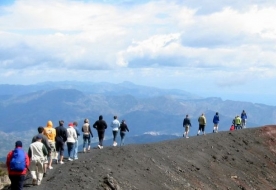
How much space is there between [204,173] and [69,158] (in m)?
13.8

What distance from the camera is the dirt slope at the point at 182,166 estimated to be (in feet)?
84.2

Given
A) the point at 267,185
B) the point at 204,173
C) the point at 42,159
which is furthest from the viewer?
the point at 267,185

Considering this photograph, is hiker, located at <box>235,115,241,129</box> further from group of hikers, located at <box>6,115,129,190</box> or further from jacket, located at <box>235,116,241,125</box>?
group of hikers, located at <box>6,115,129,190</box>

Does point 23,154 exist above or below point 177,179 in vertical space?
above

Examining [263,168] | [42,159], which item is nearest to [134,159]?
[42,159]

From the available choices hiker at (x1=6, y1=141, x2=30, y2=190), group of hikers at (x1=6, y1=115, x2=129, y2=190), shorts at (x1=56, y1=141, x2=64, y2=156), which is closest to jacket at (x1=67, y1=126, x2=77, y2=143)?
group of hikers at (x1=6, y1=115, x2=129, y2=190)

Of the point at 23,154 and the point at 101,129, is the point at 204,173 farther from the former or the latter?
the point at 23,154

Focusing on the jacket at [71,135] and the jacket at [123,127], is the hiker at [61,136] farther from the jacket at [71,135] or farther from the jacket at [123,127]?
the jacket at [123,127]

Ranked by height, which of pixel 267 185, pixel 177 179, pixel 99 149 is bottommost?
pixel 267 185

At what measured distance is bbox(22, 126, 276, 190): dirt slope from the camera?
25.7 meters

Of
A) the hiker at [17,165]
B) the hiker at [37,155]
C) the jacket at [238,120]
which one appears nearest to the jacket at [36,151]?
the hiker at [37,155]

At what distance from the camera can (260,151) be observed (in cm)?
5225

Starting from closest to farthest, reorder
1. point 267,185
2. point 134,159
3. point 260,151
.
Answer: point 134,159
point 267,185
point 260,151

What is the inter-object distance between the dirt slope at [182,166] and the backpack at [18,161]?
131 inches
